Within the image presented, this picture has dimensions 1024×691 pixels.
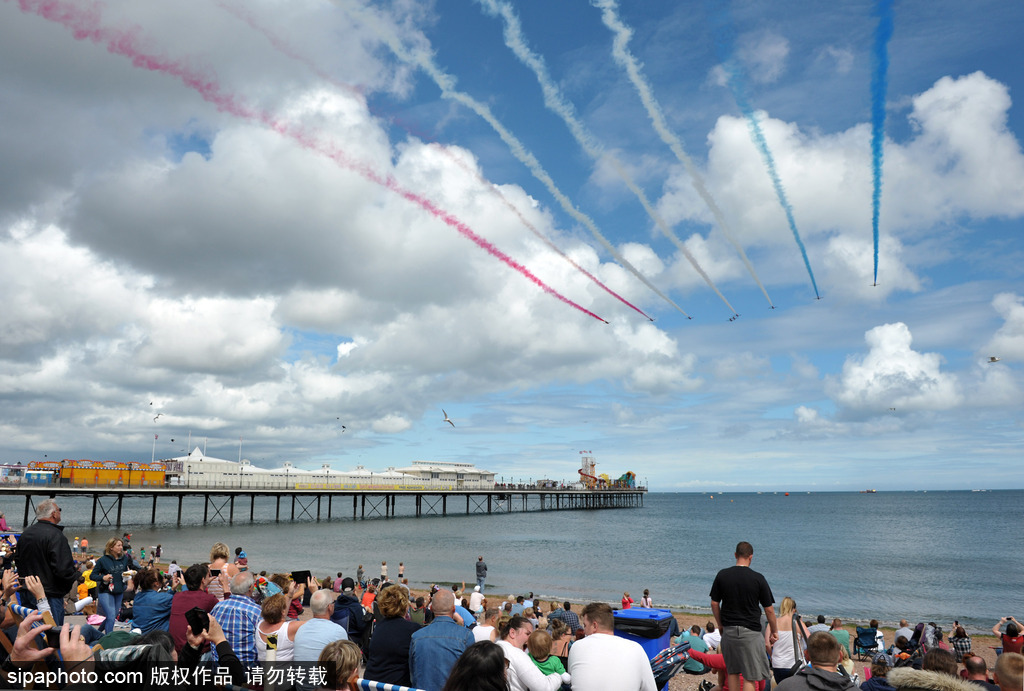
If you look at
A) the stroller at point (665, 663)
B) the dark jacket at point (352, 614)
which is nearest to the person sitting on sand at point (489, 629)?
the dark jacket at point (352, 614)

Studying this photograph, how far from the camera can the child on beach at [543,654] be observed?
489cm

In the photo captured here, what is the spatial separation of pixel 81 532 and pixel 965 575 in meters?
65.5

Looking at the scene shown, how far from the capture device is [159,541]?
1889 inches

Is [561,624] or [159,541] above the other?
[561,624]

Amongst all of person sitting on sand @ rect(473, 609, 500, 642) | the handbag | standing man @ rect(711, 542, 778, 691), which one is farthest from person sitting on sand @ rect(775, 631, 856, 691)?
person sitting on sand @ rect(473, 609, 500, 642)

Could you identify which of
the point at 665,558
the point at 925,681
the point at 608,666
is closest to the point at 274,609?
the point at 608,666

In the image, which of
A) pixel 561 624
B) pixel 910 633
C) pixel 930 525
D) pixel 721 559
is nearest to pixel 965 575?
pixel 721 559

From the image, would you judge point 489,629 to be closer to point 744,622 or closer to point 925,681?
point 744,622

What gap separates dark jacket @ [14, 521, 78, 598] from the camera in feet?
19.5

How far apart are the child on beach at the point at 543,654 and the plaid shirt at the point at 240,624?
8.20 ft

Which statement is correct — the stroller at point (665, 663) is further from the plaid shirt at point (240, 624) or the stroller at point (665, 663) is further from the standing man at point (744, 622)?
the plaid shirt at point (240, 624)

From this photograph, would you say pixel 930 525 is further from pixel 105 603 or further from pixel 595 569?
pixel 105 603

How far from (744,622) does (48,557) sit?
267 inches

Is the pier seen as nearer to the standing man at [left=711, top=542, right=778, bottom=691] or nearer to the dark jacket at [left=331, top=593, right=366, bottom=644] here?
the dark jacket at [left=331, top=593, right=366, bottom=644]
